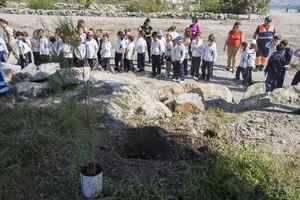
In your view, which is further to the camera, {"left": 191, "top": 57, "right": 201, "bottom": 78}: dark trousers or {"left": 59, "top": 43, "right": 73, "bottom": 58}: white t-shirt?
{"left": 191, "top": 57, "right": 201, "bottom": 78}: dark trousers

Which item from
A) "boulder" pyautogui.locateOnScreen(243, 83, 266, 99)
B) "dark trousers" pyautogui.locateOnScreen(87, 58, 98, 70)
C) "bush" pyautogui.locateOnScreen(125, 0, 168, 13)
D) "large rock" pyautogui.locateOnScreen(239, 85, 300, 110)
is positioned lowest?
"boulder" pyautogui.locateOnScreen(243, 83, 266, 99)

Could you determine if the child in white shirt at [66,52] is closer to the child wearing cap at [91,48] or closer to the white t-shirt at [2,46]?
the child wearing cap at [91,48]

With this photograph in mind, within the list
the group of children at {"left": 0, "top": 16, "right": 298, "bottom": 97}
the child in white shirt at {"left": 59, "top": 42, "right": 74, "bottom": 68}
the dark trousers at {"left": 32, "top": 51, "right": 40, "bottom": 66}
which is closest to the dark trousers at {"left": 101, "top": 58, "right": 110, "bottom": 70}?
the group of children at {"left": 0, "top": 16, "right": 298, "bottom": 97}

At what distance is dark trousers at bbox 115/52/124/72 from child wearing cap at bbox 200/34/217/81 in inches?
104

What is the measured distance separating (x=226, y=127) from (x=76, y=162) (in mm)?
2987

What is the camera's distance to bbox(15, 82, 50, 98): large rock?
29.5 feet

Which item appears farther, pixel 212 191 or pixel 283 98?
pixel 283 98

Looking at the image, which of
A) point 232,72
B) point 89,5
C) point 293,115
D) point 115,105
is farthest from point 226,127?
point 89,5

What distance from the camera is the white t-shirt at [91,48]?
11.7 metres

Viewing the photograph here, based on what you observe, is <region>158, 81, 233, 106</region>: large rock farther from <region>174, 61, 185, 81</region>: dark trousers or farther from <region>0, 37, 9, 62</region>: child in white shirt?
<region>0, 37, 9, 62</region>: child in white shirt

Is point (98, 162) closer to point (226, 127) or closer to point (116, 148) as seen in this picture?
point (116, 148)

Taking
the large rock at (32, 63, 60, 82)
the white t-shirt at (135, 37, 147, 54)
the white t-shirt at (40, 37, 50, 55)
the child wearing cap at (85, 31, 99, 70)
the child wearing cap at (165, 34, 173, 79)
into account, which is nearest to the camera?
the large rock at (32, 63, 60, 82)

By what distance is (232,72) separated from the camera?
13.1 metres

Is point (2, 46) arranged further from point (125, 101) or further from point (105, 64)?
point (125, 101)
